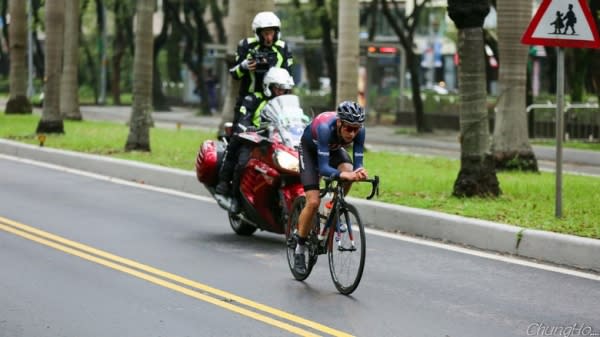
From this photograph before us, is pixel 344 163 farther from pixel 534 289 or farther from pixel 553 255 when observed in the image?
pixel 553 255

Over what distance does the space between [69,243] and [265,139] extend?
2.12 meters

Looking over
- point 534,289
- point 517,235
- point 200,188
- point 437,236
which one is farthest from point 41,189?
point 534,289

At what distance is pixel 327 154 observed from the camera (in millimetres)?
9820

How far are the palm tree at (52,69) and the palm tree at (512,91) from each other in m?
11.2

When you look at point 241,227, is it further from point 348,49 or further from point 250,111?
point 348,49

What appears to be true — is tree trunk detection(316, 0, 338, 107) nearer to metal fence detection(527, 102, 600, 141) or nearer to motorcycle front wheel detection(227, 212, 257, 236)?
metal fence detection(527, 102, 600, 141)

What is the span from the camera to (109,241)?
12.5 m

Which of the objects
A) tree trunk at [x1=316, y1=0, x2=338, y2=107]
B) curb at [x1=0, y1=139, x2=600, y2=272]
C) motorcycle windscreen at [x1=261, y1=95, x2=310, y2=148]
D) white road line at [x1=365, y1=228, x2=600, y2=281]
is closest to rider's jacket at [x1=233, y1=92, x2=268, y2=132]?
motorcycle windscreen at [x1=261, y1=95, x2=310, y2=148]

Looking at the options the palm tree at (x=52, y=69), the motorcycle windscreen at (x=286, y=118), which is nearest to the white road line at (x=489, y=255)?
the motorcycle windscreen at (x=286, y=118)

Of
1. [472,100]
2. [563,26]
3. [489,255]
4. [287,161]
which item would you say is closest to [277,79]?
[287,161]

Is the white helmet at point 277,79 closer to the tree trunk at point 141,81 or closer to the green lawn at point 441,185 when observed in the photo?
the green lawn at point 441,185

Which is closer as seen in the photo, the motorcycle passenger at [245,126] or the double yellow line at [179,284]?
the double yellow line at [179,284]

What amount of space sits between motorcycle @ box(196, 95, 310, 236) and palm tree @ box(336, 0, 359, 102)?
422 inches

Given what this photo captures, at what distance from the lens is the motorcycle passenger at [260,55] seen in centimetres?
1312
